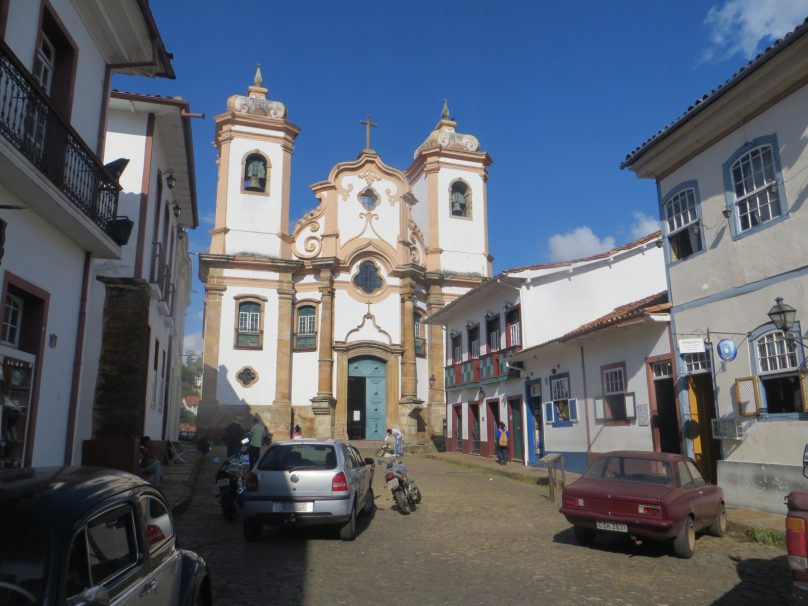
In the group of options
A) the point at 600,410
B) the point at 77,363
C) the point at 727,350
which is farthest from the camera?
the point at 600,410

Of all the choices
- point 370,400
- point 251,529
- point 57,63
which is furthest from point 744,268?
point 370,400

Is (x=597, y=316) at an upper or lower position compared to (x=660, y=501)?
upper

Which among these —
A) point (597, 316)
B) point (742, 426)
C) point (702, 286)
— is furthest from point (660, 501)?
point (597, 316)

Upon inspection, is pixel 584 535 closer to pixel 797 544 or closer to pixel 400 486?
pixel 400 486

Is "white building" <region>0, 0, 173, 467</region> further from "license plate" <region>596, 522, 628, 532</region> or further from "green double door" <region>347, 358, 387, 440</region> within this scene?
"green double door" <region>347, 358, 387, 440</region>

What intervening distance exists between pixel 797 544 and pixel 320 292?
28.0 metres

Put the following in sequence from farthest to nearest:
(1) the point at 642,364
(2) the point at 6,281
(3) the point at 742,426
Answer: (1) the point at 642,364
(3) the point at 742,426
(2) the point at 6,281

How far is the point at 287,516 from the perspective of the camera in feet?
29.3

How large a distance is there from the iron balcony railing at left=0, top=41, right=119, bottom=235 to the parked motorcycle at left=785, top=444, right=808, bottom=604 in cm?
814

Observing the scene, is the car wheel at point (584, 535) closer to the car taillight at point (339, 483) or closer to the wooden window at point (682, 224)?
the car taillight at point (339, 483)

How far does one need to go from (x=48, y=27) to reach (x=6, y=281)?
364cm

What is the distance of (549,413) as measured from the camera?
1939 cm

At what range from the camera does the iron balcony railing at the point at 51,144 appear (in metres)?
6.97

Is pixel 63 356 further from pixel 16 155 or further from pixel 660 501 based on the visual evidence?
pixel 660 501
